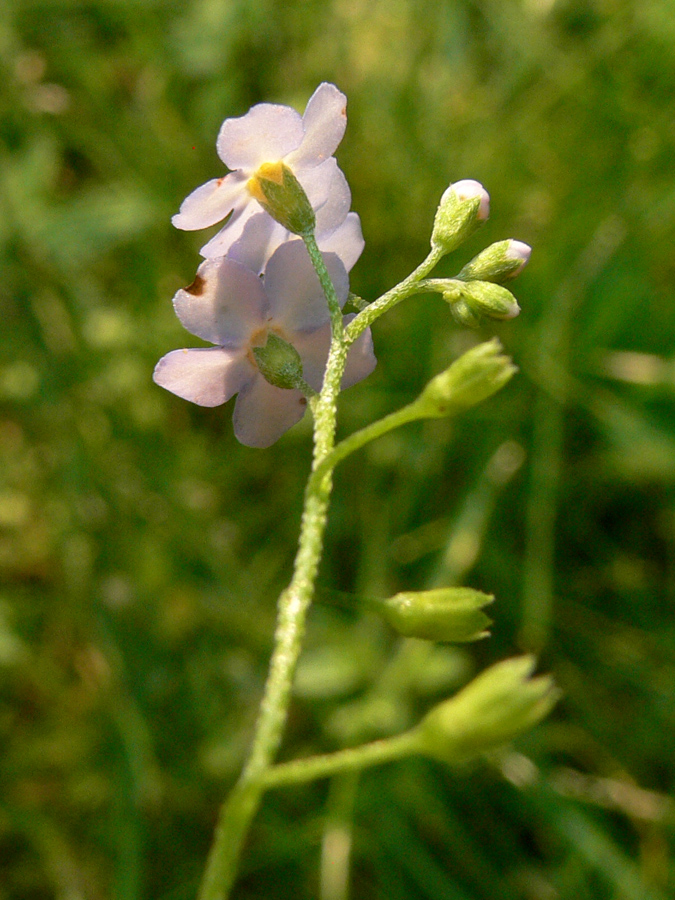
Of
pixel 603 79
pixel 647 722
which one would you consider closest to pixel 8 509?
pixel 647 722

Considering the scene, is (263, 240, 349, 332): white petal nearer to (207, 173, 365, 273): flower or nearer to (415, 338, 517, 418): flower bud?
(207, 173, 365, 273): flower

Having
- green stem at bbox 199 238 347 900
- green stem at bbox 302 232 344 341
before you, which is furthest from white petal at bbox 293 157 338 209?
green stem at bbox 199 238 347 900

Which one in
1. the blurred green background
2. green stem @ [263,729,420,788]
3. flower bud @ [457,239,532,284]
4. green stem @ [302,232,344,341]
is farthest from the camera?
the blurred green background

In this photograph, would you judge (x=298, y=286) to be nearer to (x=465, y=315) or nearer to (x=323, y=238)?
(x=323, y=238)

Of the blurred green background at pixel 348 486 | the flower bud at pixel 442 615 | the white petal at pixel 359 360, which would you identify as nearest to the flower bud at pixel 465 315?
the white petal at pixel 359 360

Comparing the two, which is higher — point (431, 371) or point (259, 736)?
point (431, 371)

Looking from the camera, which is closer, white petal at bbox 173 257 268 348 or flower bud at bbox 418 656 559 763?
flower bud at bbox 418 656 559 763

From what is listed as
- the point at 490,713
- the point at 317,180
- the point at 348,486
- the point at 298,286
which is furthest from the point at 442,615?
the point at 348,486

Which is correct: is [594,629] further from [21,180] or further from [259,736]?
[21,180]
